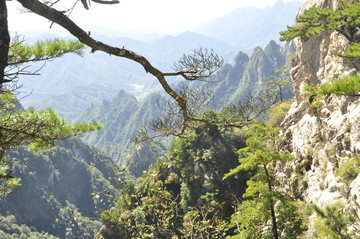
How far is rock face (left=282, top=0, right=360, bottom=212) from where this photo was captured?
424 inches

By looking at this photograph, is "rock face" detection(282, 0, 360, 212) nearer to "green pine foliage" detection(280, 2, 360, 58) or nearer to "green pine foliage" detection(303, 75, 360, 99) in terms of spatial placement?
"green pine foliage" detection(280, 2, 360, 58)

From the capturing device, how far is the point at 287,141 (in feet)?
60.6

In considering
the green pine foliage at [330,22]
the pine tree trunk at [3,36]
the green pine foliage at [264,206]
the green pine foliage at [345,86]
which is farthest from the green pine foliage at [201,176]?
the pine tree trunk at [3,36]

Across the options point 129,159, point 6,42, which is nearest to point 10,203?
point 129,159

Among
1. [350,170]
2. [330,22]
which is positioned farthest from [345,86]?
[330,22]

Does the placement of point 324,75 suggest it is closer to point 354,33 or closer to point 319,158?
point 354,33

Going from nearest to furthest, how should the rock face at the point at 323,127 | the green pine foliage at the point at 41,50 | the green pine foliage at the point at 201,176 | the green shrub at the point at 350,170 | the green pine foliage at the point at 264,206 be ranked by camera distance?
1. the green pine foliage at the point at 41,50
2. the green shrub at the point at 350,170
3. the rock face at the point at 323,127
4. the green pine foliage at the point at 264,206
5. the green pine foliage at the point at 201,176

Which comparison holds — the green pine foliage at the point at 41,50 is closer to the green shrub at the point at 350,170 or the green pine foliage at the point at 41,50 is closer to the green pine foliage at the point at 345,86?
the green pine foliage at the point at 345,86

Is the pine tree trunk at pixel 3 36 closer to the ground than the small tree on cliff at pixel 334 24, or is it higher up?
closer to the ground

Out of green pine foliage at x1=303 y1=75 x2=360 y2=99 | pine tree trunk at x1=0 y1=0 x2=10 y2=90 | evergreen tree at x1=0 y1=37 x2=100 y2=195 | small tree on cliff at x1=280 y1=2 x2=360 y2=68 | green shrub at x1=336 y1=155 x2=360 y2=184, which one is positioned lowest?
green shrub at x1=336 y1=155 x2=360 y2=184

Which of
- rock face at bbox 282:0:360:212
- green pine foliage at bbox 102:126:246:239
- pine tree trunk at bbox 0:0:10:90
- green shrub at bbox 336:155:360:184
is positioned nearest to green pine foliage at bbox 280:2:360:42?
rock face at bbox 282:0:360:212

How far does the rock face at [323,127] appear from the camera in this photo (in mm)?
10766

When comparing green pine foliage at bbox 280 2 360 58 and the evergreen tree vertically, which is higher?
green pine foliage at bbox 280 2 360 58

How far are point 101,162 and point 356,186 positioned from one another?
177m
